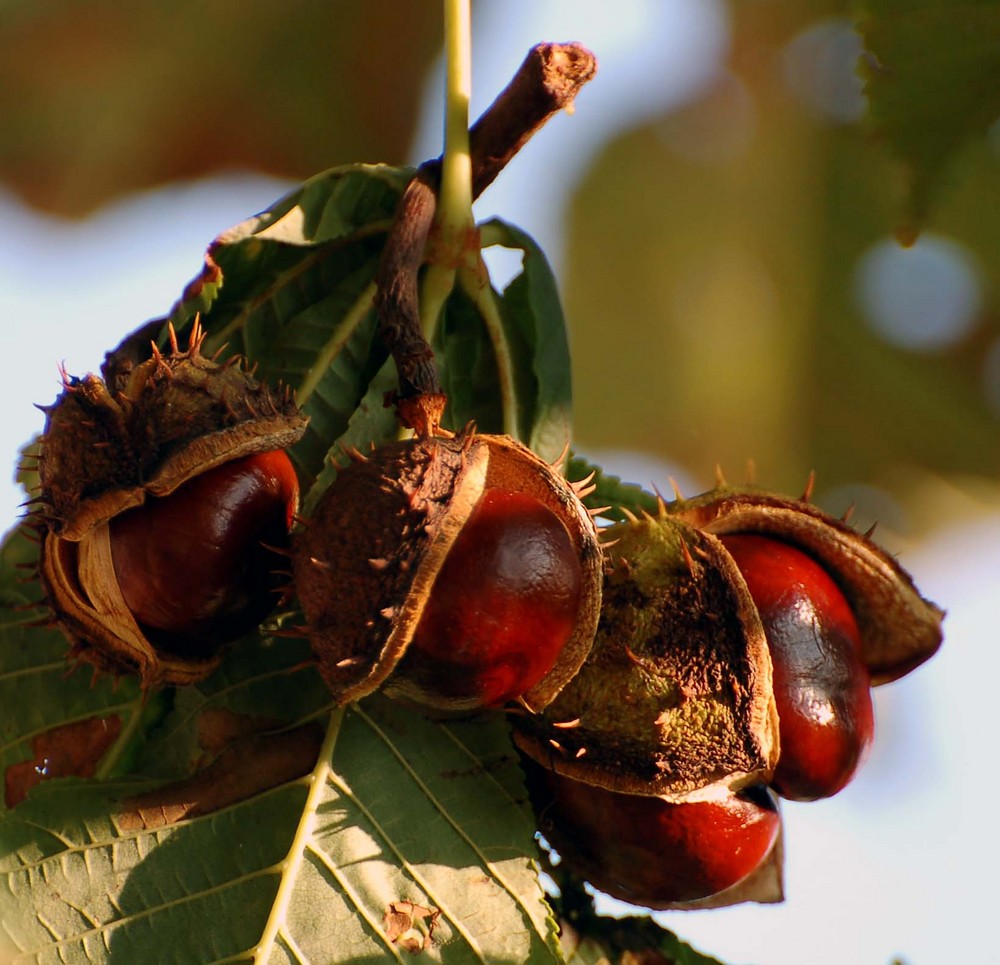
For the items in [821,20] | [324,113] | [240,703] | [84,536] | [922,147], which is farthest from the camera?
[324,113]

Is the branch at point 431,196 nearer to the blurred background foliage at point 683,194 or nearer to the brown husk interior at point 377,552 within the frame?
the brown husk interior at point 377,552

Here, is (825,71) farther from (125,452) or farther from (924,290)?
(125,452)

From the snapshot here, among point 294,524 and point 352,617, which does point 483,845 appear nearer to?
point 352,617

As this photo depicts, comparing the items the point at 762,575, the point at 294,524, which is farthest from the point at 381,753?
the point at 762,575

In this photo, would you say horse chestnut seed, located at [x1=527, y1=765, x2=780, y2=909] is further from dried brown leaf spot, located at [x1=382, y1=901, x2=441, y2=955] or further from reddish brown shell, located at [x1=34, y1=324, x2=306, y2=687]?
reddish brown shell, located at [x1=34, y1=324, x2=306, y2=687]

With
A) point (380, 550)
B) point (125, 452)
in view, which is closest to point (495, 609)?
point (380, 550)
